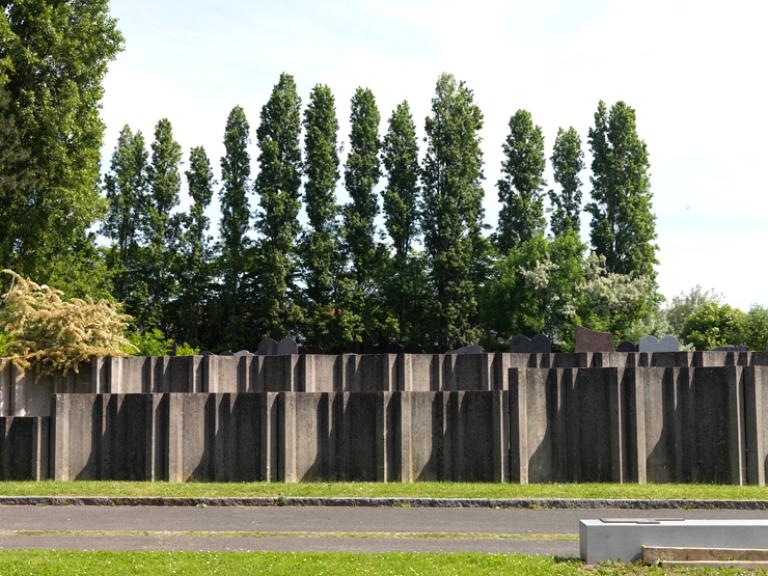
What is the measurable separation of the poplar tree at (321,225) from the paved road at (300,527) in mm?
45778

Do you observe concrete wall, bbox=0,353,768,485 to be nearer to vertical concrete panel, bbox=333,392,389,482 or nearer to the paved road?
vertical concrete panel, bbox=333,392,389,482

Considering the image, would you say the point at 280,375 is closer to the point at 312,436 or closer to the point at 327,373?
the point at 327,373

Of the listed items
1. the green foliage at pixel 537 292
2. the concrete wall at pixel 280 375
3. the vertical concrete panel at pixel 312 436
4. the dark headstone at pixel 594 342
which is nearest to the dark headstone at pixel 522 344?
the dark headstone at pixel 594 342

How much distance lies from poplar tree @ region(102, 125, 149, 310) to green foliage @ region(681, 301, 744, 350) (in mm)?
35518

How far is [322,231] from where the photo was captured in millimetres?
65062

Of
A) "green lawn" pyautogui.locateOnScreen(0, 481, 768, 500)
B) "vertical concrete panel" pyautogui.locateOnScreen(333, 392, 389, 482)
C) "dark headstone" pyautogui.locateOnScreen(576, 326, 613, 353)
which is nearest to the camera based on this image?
"green lawn" pyautogui.locateOnScreen(0, 481, 768, 500)

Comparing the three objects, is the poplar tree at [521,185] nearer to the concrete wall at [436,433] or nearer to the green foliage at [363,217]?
the green foliage at [363,217]

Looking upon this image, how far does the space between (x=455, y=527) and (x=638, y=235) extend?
53618mm

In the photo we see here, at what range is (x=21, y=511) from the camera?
17547mm

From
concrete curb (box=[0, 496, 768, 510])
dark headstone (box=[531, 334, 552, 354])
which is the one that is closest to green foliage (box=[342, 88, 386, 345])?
dark headstone (box=[531, 334, 552, 354])

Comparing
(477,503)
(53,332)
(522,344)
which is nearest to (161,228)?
(522,344)

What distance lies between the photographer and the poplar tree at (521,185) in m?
67.6

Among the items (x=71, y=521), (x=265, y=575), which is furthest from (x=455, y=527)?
(x=71, y=521)

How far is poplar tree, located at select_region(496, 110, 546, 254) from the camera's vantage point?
222 feet
